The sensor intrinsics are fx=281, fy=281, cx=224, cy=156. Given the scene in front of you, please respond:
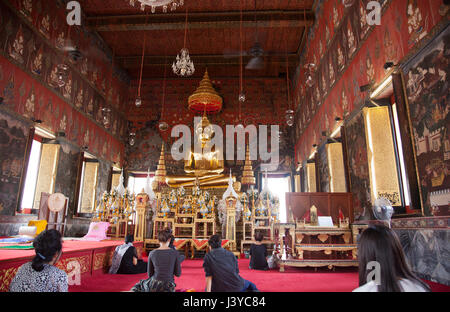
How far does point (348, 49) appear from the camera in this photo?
18.3 ft

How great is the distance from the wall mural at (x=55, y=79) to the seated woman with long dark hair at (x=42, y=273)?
5.09 m

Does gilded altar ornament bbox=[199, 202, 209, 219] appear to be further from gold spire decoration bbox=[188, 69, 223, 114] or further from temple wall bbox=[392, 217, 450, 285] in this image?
gold spire decoration bbox=[188, 69, 223, 114]

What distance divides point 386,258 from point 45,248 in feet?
5.19

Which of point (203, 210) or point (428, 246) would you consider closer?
point (428, 246)

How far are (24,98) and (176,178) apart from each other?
4813 mm

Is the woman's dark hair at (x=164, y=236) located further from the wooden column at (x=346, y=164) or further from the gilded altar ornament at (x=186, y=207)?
the wooden column at (x=346, y=164)

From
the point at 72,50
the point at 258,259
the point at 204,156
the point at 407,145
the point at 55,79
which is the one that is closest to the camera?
the point at 407,145

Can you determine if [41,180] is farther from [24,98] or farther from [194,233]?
[194,233]

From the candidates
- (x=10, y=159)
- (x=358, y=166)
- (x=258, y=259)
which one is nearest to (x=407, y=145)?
(x=358, y=166)

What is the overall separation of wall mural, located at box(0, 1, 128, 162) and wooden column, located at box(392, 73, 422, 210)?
21.3ft

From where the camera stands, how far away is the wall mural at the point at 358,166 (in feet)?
15.4

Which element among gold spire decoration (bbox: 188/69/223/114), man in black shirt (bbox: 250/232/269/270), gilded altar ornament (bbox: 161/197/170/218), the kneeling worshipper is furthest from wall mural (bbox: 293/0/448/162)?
the kneeling worshipper

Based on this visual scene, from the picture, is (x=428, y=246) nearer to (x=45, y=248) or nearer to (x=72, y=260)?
(x=45, y=248)

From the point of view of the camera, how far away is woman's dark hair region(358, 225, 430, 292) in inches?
40.3
